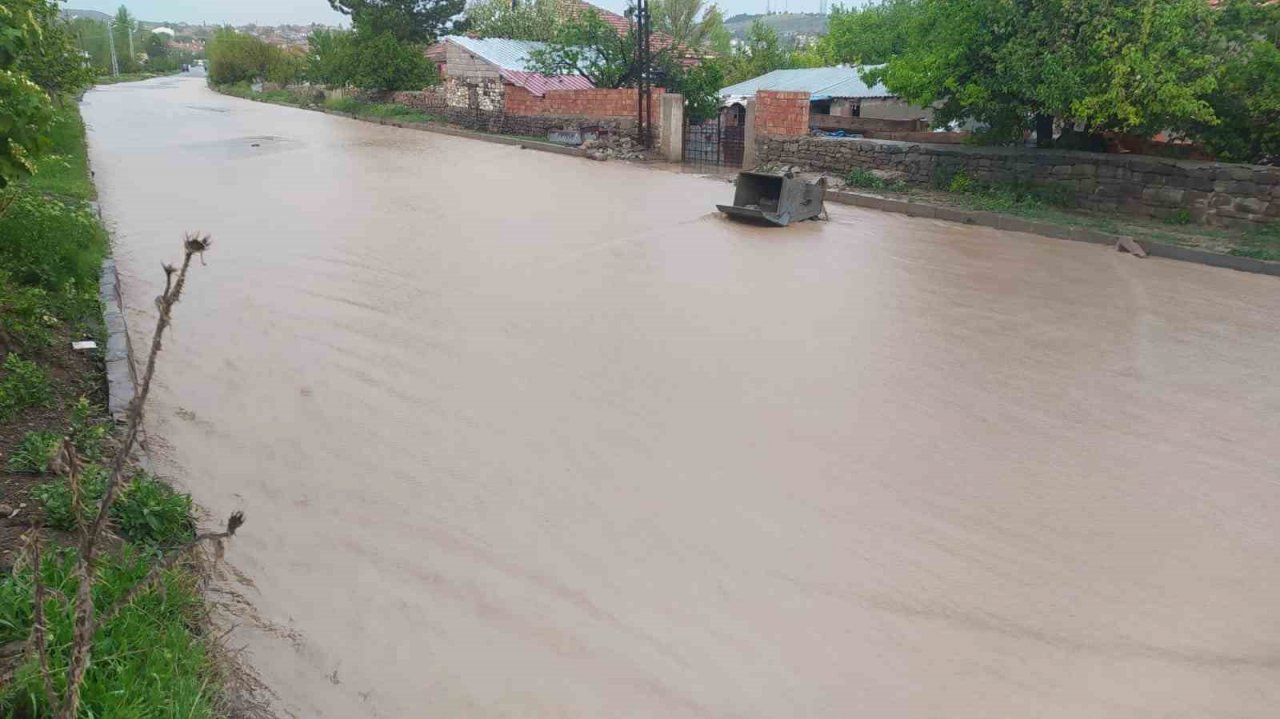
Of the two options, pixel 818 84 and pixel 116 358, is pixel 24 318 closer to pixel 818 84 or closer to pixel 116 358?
pixel 116 358

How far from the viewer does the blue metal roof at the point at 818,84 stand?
87.9 feet

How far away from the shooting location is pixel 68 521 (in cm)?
393

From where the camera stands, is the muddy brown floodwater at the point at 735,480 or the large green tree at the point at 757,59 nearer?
the muddy brown floodwater at the point at 735,480

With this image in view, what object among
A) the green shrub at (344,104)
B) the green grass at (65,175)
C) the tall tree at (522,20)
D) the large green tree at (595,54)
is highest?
the tall tree at (522,20)

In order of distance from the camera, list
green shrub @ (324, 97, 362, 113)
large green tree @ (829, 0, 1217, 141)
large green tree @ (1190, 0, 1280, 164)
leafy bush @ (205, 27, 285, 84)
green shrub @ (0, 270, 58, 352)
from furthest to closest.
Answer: leafy bush @ (205, 27, 285, 84)
green shrub @ (324, 97, 362, 113)
large green tree @ (829, 0, 1217, 141)
large green tree @ (1190, 0, 1280, 164)
green shrub @ (0, 270, 58, 352)

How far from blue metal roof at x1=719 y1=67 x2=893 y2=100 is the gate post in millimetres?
3524

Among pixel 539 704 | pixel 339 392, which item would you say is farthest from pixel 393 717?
pixel 339 392

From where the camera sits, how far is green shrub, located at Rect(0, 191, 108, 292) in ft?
23.6

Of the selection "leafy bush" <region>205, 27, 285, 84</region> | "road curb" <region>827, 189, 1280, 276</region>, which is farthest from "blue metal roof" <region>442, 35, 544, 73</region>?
"leafy bush" <region>205, 27, 285, 84</region>

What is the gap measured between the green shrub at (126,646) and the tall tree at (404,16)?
147 ft

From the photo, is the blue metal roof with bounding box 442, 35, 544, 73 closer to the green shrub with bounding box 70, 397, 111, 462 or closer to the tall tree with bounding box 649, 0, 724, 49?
the tall tree with bounding box 649, 0, 724, 49

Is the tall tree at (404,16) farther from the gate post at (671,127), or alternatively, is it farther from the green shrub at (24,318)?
the green shrub at (24,318)

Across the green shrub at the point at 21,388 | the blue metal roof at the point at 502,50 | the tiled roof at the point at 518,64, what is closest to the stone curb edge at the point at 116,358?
the green shrub at the point at 21,388

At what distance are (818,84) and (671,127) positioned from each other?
253 inches
